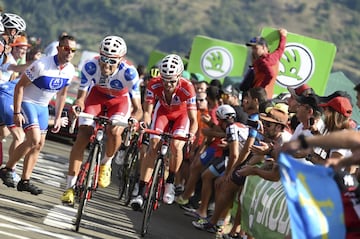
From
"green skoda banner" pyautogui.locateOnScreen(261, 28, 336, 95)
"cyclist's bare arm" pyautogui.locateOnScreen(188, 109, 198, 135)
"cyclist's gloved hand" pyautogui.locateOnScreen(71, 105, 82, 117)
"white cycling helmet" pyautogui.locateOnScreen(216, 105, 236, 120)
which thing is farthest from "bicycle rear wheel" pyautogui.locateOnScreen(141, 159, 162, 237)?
"green skoda banner" pyautogui.locateOnScreen(261, 28, 336, 95)

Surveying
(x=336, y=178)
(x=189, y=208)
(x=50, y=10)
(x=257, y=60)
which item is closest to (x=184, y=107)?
(x=257, y=60)

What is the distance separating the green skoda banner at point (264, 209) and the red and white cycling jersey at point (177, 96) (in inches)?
56.6

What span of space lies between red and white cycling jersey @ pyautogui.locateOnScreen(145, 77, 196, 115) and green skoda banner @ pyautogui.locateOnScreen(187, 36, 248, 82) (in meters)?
13.0

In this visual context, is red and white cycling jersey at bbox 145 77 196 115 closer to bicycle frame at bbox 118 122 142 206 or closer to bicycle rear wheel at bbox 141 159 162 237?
bicycle rear wheel at bbox 141 159 162 237

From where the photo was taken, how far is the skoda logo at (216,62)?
28.1 m

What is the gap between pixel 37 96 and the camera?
14.5 meters

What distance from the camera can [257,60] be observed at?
1678cm

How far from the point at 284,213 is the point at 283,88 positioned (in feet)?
23.6

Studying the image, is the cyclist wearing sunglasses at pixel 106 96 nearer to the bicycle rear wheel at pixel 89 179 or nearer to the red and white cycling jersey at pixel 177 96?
the bicycle rear wheel at pixel 89 179

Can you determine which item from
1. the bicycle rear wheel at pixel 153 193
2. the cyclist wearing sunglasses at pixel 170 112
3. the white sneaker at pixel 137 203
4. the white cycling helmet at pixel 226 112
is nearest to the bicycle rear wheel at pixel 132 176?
the white cycling helmet at pixel 226 112

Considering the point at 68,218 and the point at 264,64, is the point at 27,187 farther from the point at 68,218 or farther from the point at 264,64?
the point at 264,64

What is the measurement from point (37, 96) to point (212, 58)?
1401 centimetres

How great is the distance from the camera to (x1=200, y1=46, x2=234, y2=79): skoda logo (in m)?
28.1

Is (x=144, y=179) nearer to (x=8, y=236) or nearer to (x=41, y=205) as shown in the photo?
(x=41, y=205)
